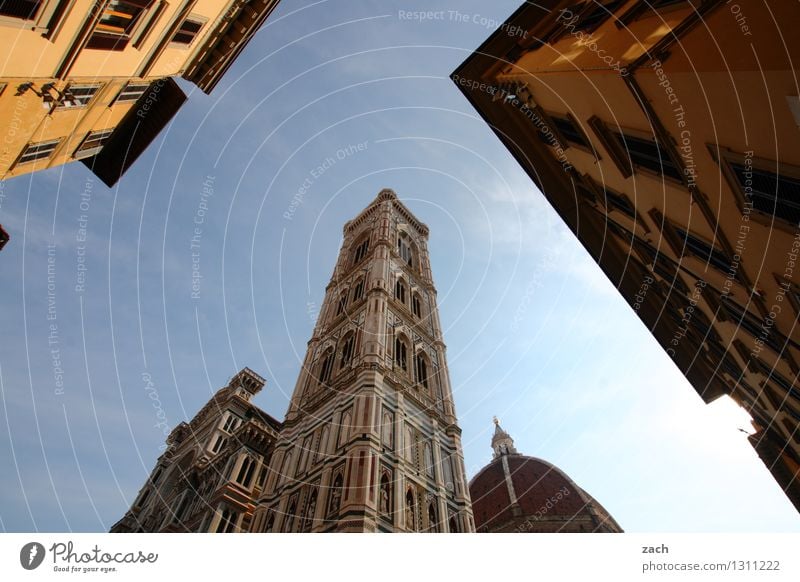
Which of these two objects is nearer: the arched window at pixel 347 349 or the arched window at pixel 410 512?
the arched window at pixel 410 512

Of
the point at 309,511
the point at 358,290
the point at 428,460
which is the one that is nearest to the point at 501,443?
the point at 358,290

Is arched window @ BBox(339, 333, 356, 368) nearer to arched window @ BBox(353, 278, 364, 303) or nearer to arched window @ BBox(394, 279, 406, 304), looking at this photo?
arched window @ BBox(353, 278, 364, 303)

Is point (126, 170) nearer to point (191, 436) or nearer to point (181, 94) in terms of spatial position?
point (181, 94)

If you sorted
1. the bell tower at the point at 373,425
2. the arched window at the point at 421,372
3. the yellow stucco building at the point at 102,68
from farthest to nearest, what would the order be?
the arched window at the point at 421,372, the bell tower at the point at 373,425, the yellow stucco building at the point at 102,68

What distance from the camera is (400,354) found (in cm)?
2784

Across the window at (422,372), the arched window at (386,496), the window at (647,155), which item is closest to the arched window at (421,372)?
the window at (422,372)

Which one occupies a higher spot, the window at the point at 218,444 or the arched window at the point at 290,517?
the window at the point at 218,444

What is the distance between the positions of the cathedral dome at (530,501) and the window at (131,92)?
5263 centimetres

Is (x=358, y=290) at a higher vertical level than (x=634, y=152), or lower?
higher

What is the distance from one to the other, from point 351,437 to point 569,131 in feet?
51.6

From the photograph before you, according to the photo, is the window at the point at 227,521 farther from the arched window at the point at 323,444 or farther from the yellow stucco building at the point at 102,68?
the yellow stucco building at the point at 102,68

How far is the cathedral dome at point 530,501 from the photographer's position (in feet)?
176

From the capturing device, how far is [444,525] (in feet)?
61.1

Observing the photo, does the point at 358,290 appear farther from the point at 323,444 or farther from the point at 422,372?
the point at 323,444
